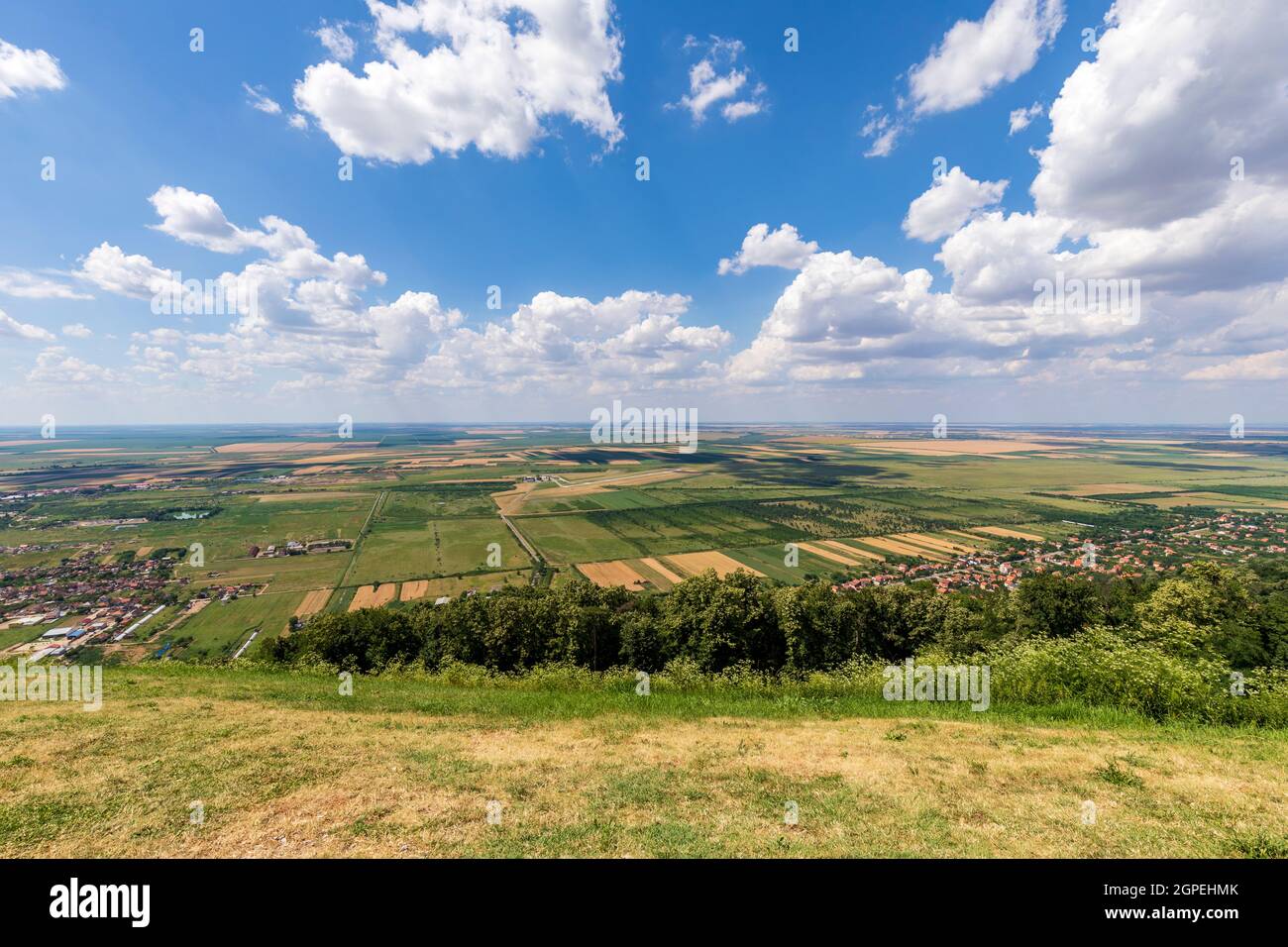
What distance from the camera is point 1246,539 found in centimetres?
7838

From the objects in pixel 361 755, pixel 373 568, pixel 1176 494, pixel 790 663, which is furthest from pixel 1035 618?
pixel 1176 494

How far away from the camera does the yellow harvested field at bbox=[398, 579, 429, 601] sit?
59744 millimetres

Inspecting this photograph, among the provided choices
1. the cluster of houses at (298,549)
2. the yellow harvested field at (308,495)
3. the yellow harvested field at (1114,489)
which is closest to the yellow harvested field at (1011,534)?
the yellow harvested field at (1114,489)

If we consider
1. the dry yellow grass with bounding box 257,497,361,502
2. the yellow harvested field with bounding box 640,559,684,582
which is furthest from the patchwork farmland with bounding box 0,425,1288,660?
the dry yellow grass with bounding box 257,497,361,502

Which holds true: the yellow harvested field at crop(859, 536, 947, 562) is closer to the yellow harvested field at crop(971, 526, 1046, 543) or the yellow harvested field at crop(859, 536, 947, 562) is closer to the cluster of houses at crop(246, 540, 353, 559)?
the yellow harvested field at crop(971, 526, 1046, 543)

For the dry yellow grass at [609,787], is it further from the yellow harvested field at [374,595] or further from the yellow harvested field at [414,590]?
the yellow harvested field at [414,590]

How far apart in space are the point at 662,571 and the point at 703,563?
786 centimetres

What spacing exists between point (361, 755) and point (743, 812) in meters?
9.40

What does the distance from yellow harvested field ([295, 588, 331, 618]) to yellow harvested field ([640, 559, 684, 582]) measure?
43834mm

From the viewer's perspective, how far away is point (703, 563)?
250 ft

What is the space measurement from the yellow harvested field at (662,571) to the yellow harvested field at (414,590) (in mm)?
32690

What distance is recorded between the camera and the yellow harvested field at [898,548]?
253 ft

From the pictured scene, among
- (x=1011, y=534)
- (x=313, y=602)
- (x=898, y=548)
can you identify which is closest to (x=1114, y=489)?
(x=1011, y=534)

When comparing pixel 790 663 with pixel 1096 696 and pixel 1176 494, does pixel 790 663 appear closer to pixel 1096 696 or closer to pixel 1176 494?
pixel 1096 696
